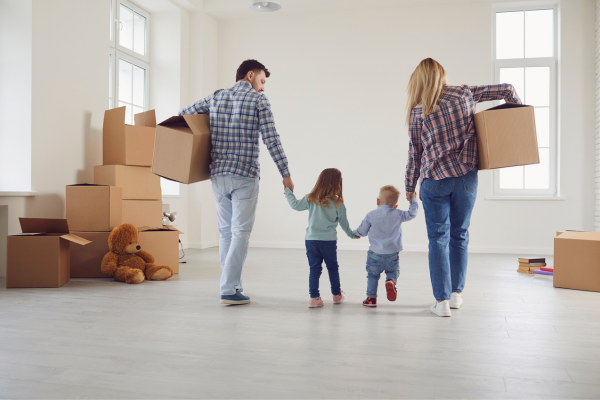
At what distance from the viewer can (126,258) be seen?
3.15 m

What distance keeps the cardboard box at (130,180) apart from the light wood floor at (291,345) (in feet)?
2.70

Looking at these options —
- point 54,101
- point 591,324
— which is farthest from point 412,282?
point 54,101

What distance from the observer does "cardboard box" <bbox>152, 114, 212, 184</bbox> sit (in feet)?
7.43

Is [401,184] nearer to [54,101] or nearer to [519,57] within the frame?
[519,57]

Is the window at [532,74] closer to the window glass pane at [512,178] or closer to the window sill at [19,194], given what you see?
the window glass pane at [512,178]

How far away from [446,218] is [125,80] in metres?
4.02

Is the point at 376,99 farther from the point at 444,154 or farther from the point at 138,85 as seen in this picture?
the point at 444,154

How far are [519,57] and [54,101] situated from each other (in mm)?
4536

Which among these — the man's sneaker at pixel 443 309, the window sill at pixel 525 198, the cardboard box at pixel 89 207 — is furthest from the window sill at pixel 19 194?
the window sill at pixel 525 198

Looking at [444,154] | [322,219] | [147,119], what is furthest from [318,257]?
[147,119]

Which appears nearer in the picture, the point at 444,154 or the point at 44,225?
the point at 444,154

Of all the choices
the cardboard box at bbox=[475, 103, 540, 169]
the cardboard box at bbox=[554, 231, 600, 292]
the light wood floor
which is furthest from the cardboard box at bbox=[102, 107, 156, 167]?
the cardboard box at bbox=[554, 231, 600, 292]

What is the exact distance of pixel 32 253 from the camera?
2779 mm

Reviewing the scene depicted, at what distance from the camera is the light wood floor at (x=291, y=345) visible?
1.32 metres
